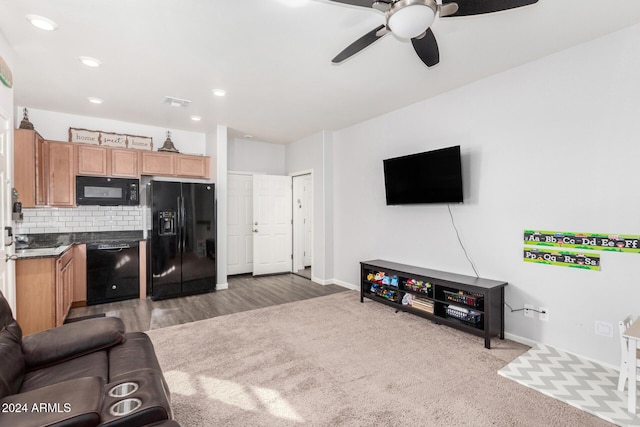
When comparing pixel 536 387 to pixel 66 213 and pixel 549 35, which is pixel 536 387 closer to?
pixel 549 35

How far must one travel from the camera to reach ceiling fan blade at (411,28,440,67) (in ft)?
6.44

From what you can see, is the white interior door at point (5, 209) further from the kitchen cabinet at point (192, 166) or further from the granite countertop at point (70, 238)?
the kitchen cabinet at point (192, 166)

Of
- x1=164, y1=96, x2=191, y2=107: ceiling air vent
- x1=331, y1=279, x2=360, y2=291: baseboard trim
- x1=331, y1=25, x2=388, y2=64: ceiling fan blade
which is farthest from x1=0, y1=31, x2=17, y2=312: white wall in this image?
x1=331, y1=279, x2=360, y2=291: baseboard trim

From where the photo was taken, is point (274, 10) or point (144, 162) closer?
point (274, 10)

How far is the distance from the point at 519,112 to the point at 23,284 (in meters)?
5.07

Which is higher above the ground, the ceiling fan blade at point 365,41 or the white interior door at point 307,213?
the ceiling fan blade at point 365,41

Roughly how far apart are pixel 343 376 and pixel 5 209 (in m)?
3.07

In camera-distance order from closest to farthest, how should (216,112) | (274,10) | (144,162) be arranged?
1. (274,10)
2. (216,112)
3. (144,162)

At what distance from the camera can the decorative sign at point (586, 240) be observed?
2389 mm

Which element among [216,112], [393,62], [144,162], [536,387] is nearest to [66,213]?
[144,162]

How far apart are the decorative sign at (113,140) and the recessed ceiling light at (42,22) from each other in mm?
2683

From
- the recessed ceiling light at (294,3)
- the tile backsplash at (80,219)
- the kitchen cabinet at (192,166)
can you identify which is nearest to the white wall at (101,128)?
the kitchen cabinet at (192,166)

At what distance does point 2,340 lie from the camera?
59.0 inches

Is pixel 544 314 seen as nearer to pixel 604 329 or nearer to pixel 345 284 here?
pixel 604 329
